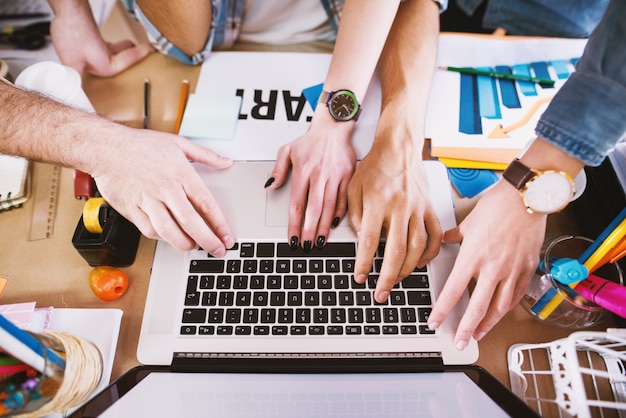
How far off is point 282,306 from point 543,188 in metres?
0.43

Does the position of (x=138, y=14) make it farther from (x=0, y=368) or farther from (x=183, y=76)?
(x=0, y=368)

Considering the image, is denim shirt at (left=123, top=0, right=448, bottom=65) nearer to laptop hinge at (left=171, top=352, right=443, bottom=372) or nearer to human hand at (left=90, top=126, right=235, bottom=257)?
human hand at (left=90, top=126, right=235, bottom=257)

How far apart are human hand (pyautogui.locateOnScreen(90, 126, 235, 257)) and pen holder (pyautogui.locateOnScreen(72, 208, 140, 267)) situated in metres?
0.02

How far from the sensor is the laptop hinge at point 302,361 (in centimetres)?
60

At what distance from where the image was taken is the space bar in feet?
2.25

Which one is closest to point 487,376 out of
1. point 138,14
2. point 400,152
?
point 400,152

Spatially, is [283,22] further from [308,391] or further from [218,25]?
[308,391]

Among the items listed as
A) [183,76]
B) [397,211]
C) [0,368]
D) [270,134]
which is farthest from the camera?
[183,76]

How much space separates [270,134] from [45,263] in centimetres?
47

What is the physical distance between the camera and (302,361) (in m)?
0.61

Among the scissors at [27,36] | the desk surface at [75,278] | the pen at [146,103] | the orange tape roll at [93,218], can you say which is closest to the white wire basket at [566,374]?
the desk surface at [75,278]

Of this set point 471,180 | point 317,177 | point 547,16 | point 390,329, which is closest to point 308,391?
point 390,329

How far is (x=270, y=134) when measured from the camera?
2.73 ft

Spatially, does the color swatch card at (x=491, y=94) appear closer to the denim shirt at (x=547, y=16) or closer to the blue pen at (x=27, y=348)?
the denim shirt at (x=547, y=16)
